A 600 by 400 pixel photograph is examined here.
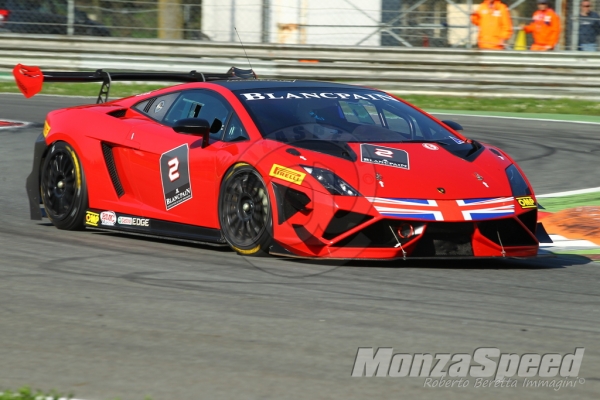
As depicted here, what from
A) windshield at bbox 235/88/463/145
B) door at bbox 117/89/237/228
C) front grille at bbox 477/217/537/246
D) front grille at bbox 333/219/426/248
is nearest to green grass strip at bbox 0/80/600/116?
windshield at bbox 235/88/463/145

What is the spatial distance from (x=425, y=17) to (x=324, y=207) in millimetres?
12235

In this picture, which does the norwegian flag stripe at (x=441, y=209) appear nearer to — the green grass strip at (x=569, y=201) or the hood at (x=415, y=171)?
the hood at (x=415, y=171)

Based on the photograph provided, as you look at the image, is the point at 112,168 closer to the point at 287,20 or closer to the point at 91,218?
the point at 91,218

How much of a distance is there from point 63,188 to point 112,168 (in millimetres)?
577

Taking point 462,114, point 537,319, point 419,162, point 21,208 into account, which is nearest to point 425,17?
point 462,114

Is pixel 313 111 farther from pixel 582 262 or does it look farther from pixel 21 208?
pixel 21 208

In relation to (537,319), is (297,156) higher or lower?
higher

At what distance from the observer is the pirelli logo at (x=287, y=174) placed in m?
6.16

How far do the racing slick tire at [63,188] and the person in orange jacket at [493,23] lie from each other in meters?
10.3

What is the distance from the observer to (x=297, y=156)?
628 centimetres

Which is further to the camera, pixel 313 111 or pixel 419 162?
pixel 313 111

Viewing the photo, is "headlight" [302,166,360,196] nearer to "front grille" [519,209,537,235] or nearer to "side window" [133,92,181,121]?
"front grille" [519,209,537,235]

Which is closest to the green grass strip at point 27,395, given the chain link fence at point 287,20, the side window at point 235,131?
the side window at point 235,131

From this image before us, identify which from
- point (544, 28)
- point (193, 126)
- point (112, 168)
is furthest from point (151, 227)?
point (544, 28)
